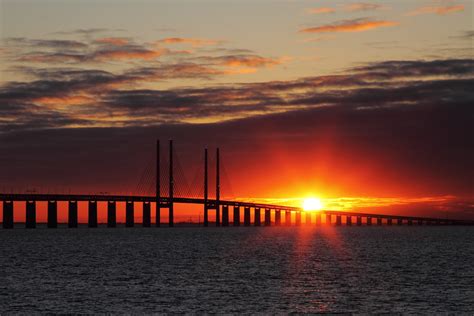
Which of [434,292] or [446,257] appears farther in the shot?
[446,257]

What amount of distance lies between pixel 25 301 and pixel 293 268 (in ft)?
100

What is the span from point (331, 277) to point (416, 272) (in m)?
9.93

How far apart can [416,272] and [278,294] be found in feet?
71.8

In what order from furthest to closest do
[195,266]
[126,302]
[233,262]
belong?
1. [233,262]
2. [195,266]
3. [126,302]

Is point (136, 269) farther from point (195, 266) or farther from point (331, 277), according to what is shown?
point (331, 277)

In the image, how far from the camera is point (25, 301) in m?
51.8

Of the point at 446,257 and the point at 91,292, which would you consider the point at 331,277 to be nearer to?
the point at 91,292

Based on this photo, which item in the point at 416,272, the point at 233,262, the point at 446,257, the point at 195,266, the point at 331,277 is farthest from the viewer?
the point at 446,257

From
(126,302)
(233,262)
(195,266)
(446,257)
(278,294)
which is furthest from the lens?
(446,257)

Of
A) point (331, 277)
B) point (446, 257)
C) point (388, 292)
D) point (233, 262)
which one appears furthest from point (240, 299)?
point (446, 257)

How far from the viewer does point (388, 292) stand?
186ft

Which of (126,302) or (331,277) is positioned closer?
(126,302)

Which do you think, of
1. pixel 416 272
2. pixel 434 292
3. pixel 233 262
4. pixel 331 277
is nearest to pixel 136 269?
pixel 233 262

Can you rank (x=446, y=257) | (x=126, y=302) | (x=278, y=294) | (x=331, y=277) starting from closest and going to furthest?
(x=126, y=302)
(x=278, y=294)
(x=331, y=277)
(x=446, y=257)
